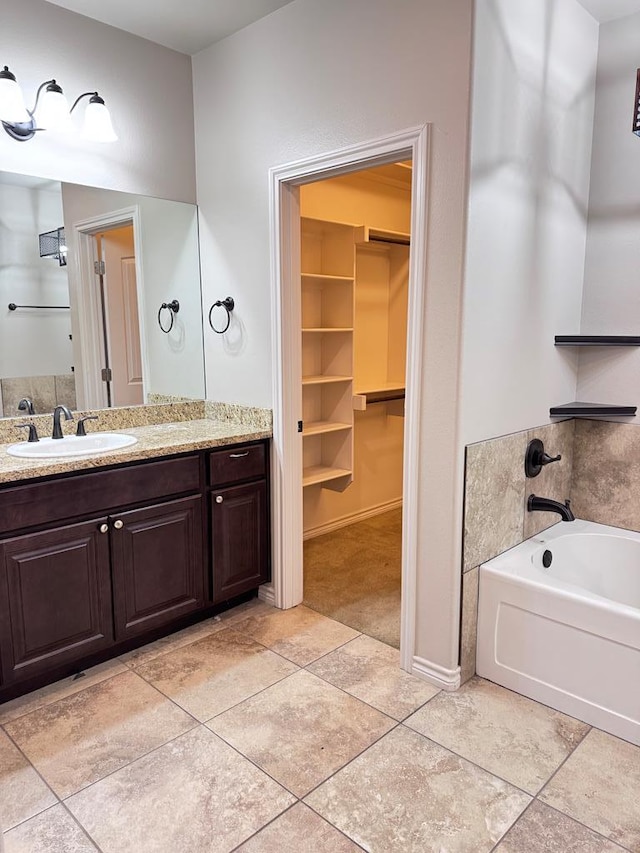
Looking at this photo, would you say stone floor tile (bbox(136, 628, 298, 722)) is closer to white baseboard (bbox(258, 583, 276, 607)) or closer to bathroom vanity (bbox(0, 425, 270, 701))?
bathroom vanity (bbox(0, 425, 270, 701))

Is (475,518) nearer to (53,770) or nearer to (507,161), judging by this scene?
(507,161)

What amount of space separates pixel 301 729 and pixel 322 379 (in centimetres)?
200

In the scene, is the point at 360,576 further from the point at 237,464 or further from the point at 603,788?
the point at 603,788

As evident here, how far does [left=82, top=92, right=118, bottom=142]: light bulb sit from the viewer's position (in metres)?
2.52

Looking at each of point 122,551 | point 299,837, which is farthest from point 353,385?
point 299,837

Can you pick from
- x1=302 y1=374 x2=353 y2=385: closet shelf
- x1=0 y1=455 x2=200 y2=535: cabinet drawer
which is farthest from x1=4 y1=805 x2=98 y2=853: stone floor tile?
x1=302 y1=374 x2=353 y2=385: closet shelf

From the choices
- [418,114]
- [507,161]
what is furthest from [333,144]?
[507,161]

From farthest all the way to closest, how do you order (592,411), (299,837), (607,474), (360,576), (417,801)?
(360,576)
(607,474)
(592,411)
(417,801)
(299,837)

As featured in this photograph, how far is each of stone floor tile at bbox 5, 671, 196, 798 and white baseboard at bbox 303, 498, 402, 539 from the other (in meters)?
1.78

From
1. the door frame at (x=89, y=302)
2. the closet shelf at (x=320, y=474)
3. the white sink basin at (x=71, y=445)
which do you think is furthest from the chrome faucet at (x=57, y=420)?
the closet shelf at (x=320, y=474)

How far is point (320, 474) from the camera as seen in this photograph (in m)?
3.72

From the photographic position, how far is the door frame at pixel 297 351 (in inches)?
86.7

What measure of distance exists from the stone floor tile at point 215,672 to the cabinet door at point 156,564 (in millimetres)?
172

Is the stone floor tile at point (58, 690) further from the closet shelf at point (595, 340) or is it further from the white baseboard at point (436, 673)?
the closet shelf at point (595, 340)
